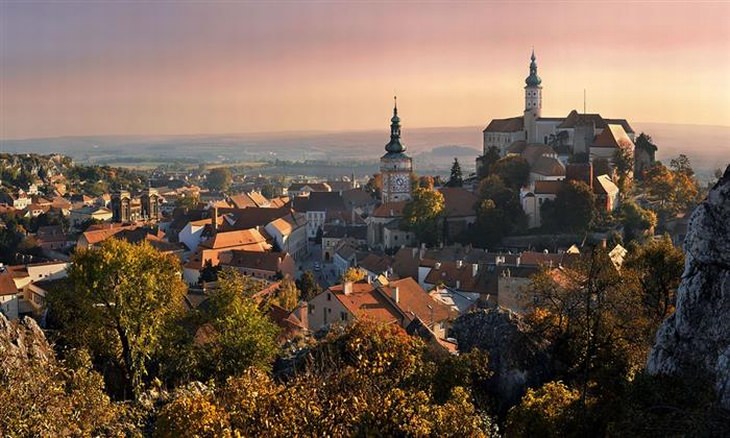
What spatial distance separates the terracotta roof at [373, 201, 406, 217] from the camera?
57.4 m

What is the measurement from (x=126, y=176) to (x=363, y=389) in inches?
4789

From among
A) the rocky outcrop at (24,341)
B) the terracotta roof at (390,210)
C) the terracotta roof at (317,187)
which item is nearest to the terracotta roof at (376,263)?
the terracotta roof at (390,210)

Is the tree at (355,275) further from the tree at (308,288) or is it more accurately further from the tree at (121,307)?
the tree at (121,307)

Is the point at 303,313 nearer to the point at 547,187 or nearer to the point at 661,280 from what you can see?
the point at 661,280

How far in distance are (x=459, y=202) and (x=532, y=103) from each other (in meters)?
→ 17.1

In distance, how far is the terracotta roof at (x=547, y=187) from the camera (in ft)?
161

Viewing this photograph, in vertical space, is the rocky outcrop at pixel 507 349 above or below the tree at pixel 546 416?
below

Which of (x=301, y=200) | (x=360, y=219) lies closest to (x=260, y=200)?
(x=301, y=200)

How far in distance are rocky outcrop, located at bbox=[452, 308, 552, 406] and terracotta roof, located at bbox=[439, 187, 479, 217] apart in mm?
34380

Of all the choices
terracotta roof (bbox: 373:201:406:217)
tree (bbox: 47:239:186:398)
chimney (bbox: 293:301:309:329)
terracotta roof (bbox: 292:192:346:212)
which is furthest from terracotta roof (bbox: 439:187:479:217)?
tree (bbox: 47:239:186:398)

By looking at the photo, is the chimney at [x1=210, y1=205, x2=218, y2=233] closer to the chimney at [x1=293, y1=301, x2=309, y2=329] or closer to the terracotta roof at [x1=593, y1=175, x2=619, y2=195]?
the terracotta roof at [x1=593, y1=175, x2=619, y2=195]

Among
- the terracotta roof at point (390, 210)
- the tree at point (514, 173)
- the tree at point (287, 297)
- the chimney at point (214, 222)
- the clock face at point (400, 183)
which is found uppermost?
the tree at point (514, 173)

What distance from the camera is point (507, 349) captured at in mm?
17062

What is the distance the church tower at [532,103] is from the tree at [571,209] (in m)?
17.3
